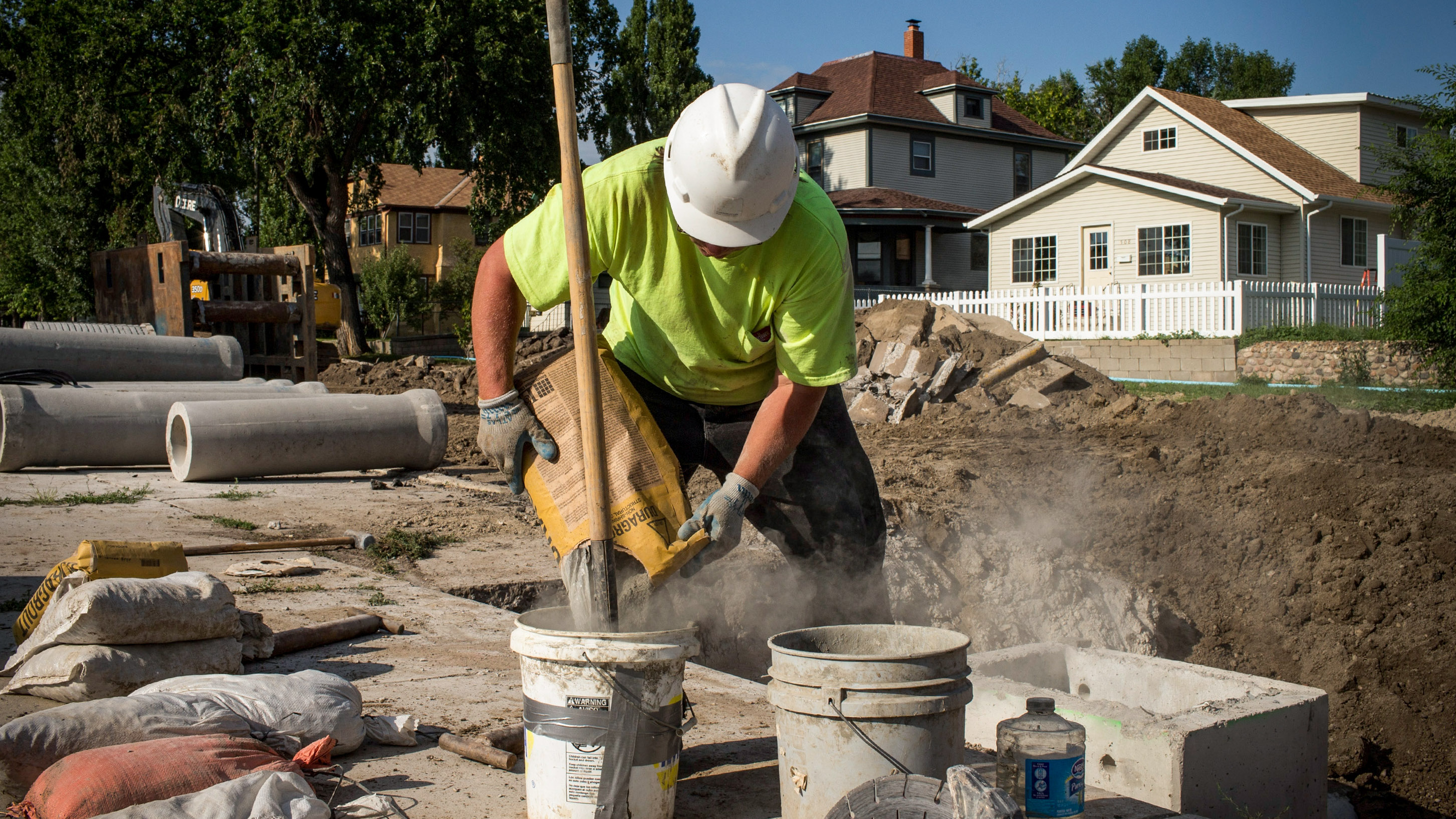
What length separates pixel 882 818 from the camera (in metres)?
2.16

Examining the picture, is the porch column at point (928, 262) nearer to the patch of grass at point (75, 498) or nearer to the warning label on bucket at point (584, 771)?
the patch of grass at point (75, 498)

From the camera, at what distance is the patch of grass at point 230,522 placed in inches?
261

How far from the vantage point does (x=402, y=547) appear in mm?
6258

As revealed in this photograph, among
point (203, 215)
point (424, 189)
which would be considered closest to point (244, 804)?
point (203, 215)

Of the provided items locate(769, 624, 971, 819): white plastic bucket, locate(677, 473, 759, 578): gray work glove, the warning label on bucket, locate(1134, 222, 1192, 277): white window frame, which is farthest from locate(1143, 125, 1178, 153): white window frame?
the warning label on bucket

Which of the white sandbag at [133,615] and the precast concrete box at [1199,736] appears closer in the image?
the white sandbag at [133,615]

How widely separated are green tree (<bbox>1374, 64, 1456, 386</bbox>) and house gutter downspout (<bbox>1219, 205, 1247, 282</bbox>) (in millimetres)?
7941

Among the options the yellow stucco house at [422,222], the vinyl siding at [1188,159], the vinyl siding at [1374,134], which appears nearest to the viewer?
the vinyl siding at [1188,159]

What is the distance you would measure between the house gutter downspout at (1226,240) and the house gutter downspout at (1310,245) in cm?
195

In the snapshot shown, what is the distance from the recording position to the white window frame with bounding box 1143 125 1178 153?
26906 millimetres

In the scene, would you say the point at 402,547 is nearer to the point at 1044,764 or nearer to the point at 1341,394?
the point at 1044,764

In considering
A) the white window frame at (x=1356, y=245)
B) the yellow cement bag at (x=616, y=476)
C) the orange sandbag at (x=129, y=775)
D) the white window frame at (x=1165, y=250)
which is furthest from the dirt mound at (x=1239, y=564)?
the white window frame at (x=1356, y=245)

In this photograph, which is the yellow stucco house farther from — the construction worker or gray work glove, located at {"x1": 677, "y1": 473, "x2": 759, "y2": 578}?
gray work glove, located at {"x1": 677, "y1": 473, "x2": 759, "y2": 578}

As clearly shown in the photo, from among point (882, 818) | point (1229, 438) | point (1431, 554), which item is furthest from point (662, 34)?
point (882, 818)
